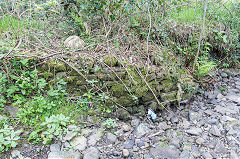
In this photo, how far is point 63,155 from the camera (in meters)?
2.22

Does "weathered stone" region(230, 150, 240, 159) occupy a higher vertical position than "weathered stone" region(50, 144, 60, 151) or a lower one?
lower

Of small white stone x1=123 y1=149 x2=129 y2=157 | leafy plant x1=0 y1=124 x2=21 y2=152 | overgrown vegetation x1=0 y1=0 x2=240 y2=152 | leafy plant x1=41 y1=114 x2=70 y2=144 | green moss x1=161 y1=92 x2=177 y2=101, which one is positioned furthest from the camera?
green moss x1=161 y1=92 x2=177 y2=101

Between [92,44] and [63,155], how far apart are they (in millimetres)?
1809

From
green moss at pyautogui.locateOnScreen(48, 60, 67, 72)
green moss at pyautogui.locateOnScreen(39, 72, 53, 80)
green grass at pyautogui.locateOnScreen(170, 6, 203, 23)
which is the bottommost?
green moss at pyautogui.locateOnScreen(39, 72, 53, 80)

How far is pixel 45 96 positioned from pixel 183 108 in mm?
2510

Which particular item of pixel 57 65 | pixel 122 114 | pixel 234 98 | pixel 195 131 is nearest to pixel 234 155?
pixel 195 131

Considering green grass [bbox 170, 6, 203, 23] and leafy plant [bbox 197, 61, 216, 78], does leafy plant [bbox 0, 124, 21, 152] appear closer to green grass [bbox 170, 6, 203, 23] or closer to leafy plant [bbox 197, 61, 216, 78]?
leafy plant [bbox 197, 61, 216, 78]

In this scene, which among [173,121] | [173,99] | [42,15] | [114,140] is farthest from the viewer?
[42,15]

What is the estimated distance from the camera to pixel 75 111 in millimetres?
2734

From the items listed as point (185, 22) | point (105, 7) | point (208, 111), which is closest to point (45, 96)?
point (105, 7)

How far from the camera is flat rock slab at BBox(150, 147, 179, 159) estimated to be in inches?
95.8

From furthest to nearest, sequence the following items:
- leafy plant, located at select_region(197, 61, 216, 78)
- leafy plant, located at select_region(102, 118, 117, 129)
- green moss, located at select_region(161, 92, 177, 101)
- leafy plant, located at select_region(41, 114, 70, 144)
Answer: leafy plant, located at select_region(197, 61, 216, 78)
green moss, located at select_region(161, 92, 177, 101)
leafy plant, located at select_region(102, 118, 117, 129)
leafy plant, located at select_region(41, 114, 70, 144)

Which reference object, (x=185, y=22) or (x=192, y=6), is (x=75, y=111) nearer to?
(x=185, y=22)

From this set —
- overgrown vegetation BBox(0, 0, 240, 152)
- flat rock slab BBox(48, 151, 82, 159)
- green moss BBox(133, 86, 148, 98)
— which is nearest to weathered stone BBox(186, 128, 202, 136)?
overgrown vegetation BBox(0, 0, 240, 152)
